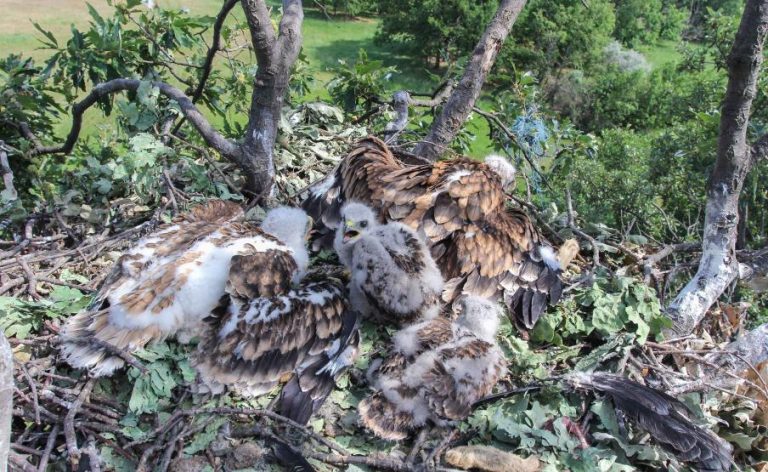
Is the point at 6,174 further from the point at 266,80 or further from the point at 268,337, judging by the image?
the point at 268,337

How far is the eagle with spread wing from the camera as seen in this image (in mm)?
3088

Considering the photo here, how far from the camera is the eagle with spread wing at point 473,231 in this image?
3088 mm

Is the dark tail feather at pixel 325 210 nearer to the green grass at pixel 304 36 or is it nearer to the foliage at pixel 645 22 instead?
the green grass at pixel 304 36

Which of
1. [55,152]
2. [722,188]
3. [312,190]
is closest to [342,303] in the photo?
[312,190]

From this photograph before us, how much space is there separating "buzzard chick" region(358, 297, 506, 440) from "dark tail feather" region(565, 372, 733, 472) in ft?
1.36

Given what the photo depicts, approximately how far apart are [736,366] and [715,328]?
0.49m

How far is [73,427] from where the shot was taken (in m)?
2.26

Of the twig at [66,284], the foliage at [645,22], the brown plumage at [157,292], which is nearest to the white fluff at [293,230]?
the brown plumage at [157,292]

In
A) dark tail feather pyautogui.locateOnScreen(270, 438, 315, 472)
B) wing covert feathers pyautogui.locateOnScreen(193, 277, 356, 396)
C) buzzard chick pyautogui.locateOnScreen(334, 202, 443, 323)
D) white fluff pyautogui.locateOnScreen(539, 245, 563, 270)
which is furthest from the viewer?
white fluff pyautogui.locateOnScreen(539, 245, 563, 270)

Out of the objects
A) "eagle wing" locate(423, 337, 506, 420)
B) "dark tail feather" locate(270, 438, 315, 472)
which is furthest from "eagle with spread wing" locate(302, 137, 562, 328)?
"dark tail feather" locate(270, 438, 315, 472)

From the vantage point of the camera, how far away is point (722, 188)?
336 cm

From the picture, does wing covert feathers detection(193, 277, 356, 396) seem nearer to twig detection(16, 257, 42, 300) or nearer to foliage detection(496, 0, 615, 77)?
twig detection(16, 257, 42, 300)

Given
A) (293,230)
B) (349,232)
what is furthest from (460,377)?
(293,230)

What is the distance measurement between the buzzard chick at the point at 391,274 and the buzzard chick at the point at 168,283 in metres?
0.35
